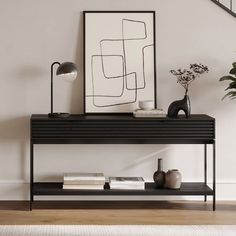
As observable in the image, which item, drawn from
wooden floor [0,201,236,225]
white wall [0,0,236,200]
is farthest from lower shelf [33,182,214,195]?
white wall [0,0,236,200]

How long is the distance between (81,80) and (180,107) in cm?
91

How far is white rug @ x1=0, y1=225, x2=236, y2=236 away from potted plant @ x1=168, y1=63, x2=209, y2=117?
103 centimetres

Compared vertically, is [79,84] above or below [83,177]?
above

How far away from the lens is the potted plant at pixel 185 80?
16.6 feet

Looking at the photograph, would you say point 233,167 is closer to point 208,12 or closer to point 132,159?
point 132,159

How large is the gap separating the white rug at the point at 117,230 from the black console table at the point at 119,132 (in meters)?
0.56

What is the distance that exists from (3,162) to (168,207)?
147 centimetres

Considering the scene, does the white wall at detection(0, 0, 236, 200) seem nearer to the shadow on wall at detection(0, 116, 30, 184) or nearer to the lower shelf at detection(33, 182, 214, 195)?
the shadow on wall at detection(0, 116, 30, 184)

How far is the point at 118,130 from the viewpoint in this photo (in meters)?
4.97

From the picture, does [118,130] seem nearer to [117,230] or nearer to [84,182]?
[84,182]

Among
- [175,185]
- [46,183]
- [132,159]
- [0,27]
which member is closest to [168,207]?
[175,185]

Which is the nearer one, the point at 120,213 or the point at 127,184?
the point at 120,213

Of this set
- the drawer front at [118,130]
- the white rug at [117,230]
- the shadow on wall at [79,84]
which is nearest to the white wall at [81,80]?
the shadow on wall at [79,84]

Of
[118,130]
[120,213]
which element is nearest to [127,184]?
[120,213]
